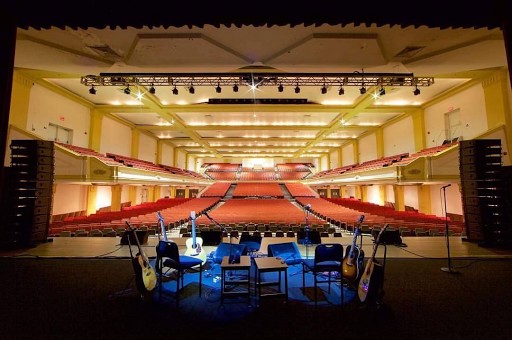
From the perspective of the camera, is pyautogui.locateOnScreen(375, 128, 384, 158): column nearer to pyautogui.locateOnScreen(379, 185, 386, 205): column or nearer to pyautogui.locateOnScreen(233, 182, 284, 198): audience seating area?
pyautogui.locateOnScreen(379, 185, 386, 205): column

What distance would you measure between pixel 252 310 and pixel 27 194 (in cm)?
579

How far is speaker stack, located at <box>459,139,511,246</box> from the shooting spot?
5062 mm

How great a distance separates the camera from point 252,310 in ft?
8.82

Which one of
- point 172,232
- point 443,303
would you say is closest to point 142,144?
point 172,232

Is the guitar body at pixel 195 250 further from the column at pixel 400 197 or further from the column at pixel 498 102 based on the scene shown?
the column at pixel 400 197

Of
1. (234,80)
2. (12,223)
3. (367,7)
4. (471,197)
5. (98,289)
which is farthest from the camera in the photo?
(234,80)

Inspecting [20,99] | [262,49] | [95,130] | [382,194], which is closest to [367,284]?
[262,49]

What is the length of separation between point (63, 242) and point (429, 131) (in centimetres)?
1579

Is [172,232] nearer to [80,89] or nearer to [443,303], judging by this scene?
[80,89]

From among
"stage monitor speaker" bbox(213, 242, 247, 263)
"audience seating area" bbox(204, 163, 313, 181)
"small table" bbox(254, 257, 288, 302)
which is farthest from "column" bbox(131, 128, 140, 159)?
"small table" bbox(254, 257, 288, 302)

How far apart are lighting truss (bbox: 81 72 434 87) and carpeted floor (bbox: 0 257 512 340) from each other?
19.5ft

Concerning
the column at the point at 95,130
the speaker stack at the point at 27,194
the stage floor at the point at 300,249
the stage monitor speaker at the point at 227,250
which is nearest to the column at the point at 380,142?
the stage floor at the point at 300,249

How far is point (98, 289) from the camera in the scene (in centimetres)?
314

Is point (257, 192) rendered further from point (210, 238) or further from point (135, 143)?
point (210, 238)
